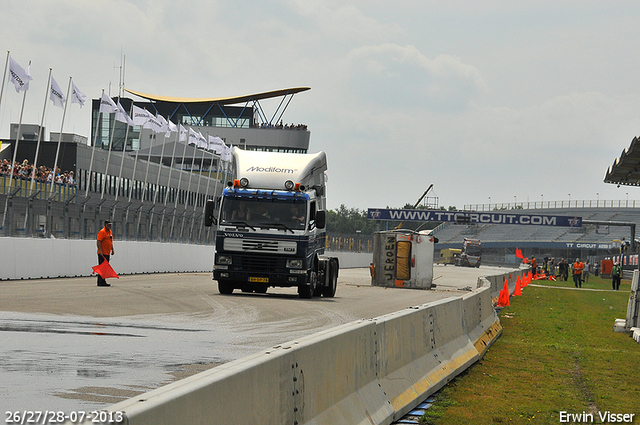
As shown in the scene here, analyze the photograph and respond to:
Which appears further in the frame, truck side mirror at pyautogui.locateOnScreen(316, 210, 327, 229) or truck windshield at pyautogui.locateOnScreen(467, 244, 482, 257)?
truck windshield at pyautogui.locateOnScreen(467, 244, 482, 257)

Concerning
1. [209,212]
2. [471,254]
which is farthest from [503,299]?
[471,254]

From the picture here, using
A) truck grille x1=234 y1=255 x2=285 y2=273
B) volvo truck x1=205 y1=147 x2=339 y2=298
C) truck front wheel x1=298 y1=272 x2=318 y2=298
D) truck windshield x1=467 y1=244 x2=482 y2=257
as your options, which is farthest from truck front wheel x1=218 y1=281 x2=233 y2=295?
truck windshield x1=467 y1=244 x2=482 y2=257

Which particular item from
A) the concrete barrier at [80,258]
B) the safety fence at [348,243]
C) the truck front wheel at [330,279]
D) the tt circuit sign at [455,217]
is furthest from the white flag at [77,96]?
the tt circuit sign at [455,217]

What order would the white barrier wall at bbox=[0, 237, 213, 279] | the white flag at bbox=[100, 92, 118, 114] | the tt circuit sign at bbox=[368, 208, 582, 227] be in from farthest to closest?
the tt circuit sign at bbox=[368, 208, 582, 227], the white flag at bbox=[100, 92, 118, 114], the white barrier wall at bbox=[0, 237, 213, 279]

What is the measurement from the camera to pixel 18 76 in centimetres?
3597

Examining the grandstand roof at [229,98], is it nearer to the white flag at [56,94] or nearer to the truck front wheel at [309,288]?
the white flag at [56,94]

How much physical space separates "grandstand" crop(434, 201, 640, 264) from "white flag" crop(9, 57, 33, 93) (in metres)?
90.1

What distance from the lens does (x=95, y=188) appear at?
65.8 m

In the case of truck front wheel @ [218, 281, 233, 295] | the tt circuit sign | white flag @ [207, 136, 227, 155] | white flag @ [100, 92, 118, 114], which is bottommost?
truck front wheel @ [218, 281, 233, 295]

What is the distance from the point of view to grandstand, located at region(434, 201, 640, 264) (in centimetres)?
12569

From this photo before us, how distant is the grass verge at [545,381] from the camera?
8.39 meters

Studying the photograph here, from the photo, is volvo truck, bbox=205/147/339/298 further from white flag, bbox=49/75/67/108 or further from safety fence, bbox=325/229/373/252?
safety fence, bbox=325/229/373/252

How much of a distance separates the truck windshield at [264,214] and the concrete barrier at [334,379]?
9.40m

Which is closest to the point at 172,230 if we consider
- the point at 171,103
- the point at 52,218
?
the point at 52,218
